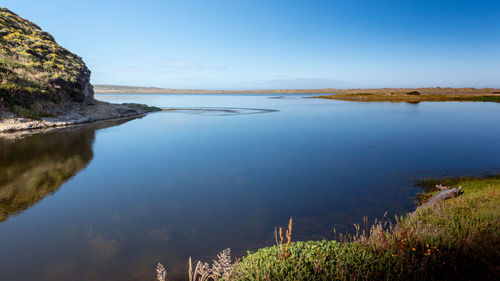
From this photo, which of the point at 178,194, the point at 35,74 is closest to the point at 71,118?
the point at 35,74

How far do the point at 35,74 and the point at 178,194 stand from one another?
32.6 metres

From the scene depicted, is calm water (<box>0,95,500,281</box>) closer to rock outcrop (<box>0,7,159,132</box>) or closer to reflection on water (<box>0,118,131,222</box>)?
reflection on water (<box>0,118,131,222</box>)

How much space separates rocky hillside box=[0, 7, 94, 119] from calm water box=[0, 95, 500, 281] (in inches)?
312

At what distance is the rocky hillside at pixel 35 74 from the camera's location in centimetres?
2592

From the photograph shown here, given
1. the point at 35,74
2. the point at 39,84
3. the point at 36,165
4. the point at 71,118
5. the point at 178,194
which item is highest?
the point at 35,74

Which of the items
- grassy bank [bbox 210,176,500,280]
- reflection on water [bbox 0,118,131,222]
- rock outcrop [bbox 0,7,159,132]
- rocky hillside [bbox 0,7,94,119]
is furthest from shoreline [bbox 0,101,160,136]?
grassy bank [bbox 210,176,500,280]

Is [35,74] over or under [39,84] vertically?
over

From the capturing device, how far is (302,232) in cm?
787

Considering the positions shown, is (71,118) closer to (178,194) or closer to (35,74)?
(35,74)

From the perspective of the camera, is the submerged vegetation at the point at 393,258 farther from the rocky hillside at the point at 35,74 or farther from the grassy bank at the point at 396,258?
the rocky hillside at the point at 35,74

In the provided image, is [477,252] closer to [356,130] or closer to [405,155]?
[405,155]

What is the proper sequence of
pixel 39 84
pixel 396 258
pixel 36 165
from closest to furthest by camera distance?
pixel 396 258, pixel 36 165, pixel 39 84

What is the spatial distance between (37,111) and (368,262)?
3511cm

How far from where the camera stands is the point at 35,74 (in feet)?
100
